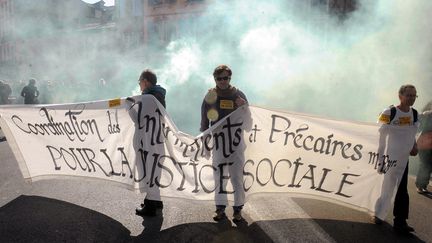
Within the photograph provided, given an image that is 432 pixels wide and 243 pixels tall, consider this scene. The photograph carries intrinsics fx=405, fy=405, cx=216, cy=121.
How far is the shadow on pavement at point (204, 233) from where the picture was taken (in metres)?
3.81

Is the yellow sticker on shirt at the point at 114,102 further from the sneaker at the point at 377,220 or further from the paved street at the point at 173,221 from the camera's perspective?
the sneaker at the point at 377,220

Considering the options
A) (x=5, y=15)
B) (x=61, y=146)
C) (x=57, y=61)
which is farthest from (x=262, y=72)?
(x=5, y=15)

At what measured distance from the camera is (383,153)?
4.28 metres

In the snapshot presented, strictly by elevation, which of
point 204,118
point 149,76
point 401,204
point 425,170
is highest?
point 149,76

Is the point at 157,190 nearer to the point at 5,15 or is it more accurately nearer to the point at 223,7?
the point at 223,7

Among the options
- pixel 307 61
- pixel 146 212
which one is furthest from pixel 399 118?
pixel 307 61

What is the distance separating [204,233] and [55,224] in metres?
1.51

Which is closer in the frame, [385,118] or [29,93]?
[385,118]

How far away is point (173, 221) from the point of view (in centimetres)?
427

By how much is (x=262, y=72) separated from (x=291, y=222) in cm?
1356

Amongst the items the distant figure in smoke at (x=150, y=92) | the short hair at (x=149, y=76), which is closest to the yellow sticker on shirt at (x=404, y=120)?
the distant figure in smoke at (x=150, y=92)

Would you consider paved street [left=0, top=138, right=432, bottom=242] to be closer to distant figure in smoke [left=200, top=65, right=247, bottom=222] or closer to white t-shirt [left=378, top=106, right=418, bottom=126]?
distant figure in smoke [left=200, top=65, right=247, bottom=222]

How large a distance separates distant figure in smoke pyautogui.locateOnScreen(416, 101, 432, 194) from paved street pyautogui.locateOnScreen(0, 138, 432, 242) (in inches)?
22.6

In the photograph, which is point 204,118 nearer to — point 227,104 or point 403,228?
point 227,104
